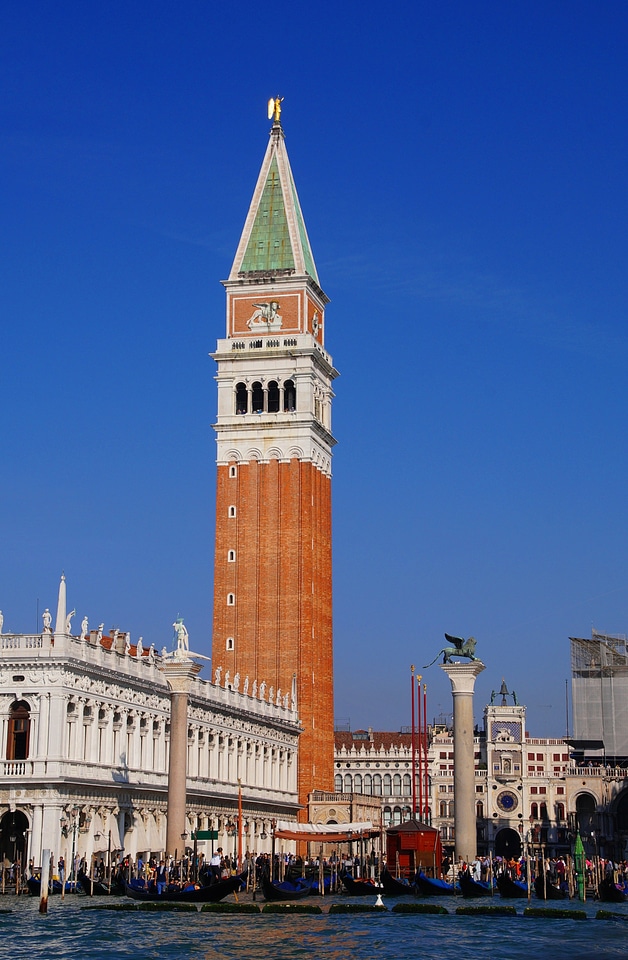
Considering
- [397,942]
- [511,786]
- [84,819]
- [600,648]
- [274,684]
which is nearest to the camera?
[397,942]

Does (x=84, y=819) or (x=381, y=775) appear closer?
(x=84, y=819)

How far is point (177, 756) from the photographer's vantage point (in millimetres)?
48688

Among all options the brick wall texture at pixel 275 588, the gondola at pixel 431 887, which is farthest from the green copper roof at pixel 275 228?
the gondola at pixel 431 887

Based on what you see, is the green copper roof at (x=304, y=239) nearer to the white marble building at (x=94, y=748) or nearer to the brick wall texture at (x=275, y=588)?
the brick wall texture at (x=275, y=588)

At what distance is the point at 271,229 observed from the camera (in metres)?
89.0

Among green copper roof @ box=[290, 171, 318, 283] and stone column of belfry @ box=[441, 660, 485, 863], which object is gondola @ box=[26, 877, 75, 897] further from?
green copper roof @ box=[290, 171, 318, 283]

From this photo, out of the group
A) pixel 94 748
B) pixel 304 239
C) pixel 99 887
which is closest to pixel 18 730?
pixel 94 748

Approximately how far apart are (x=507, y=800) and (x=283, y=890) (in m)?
67.2

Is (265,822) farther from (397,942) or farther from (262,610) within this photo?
(397,942)

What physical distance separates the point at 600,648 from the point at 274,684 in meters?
26.6

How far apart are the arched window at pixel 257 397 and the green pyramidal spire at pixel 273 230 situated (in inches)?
273

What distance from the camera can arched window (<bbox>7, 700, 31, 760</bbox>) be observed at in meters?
51.4

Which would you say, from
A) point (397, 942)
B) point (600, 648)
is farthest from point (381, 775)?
point (397, 942)

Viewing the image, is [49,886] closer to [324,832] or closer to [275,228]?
[324,832]
